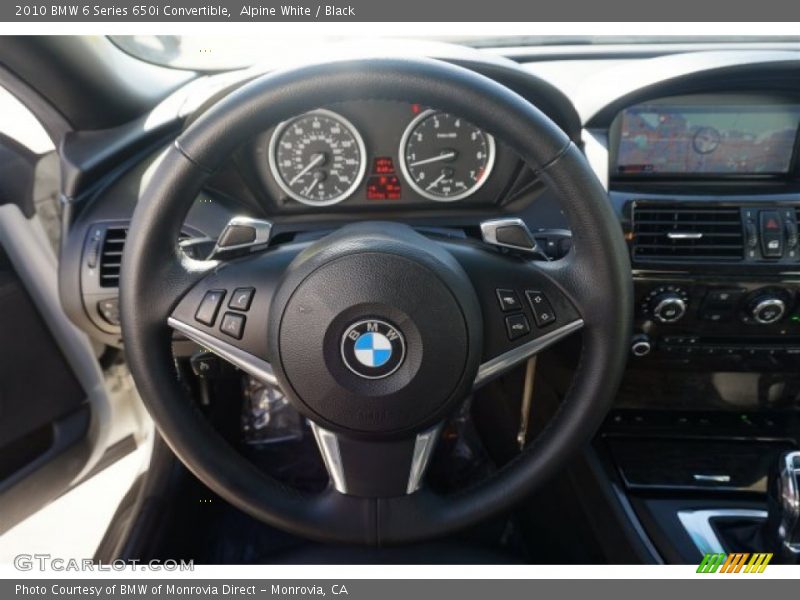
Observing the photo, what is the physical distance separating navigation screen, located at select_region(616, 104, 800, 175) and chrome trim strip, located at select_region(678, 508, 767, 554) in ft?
2.67

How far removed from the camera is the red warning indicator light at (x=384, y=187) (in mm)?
1569

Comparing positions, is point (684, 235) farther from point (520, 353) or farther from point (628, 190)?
point (520, 353)

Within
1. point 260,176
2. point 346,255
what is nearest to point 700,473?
point 346,255

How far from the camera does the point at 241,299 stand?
112cm

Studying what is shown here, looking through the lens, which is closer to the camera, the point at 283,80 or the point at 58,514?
the point at 283,80

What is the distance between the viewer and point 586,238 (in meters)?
1.06

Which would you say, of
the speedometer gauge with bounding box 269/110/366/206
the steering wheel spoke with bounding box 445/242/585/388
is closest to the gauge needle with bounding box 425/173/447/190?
the speedometer gauge with bounding box 269/110/366/206

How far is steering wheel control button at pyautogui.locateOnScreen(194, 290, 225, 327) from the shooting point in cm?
111

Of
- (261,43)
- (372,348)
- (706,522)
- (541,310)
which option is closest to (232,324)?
(372,348)

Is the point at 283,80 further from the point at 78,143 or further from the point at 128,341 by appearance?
the point at 78,143

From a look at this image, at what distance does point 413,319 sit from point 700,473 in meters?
1.02

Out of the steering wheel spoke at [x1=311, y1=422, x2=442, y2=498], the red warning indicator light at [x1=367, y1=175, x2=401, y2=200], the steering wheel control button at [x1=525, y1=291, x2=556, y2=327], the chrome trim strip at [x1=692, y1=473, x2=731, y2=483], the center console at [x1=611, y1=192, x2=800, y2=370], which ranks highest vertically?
the red warning indicator light at [x1=367, y1=175, x2=401, y2=200]

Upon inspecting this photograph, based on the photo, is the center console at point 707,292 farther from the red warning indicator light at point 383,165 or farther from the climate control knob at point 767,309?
the red warning indicator light at point 383,165

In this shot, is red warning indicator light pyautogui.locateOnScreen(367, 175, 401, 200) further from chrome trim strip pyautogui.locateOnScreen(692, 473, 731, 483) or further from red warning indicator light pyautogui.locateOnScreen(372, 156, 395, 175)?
chrome trim strip pyautogui.locateOnScreen(692, 473, 731, 483)
